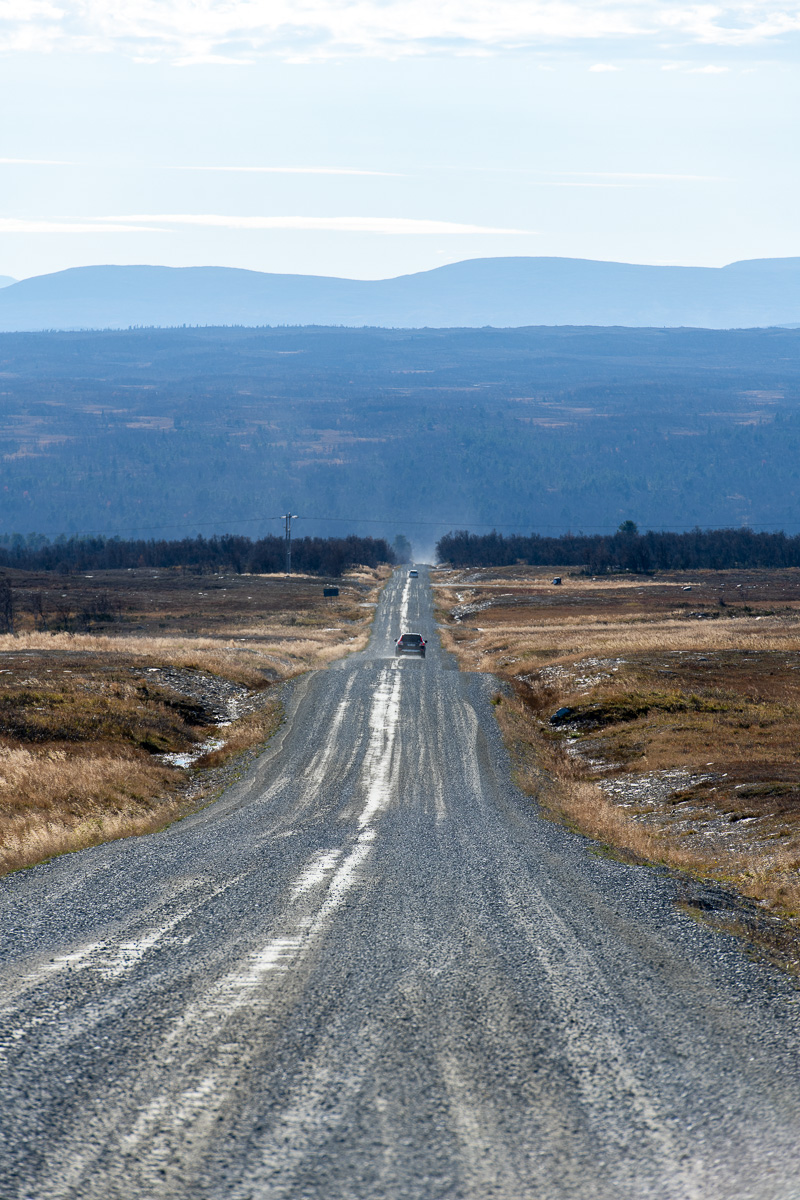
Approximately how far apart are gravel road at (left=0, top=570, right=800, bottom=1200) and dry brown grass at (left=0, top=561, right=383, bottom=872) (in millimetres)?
4334

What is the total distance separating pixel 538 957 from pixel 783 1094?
3144 millimetres

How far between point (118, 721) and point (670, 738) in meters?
15.1

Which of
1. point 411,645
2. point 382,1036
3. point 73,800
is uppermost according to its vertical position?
point 382,1036

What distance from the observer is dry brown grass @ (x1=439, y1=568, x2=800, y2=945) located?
1681cm

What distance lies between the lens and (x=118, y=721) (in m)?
28.2

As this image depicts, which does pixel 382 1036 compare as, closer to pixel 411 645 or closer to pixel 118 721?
pixel 118 721

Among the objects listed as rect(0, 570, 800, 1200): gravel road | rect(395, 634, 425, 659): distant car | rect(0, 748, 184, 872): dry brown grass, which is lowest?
rect(0, 748, 184, 872): dry brown grass

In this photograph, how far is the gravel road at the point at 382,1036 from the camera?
5.78 metres

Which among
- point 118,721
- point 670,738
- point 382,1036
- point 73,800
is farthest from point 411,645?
point 382,1036

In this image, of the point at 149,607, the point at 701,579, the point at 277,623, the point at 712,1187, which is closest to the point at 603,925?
the point at 712,1187

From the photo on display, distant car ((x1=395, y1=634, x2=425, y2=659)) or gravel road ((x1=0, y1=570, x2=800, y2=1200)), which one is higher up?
gravel road ((x1=0, y1=570, x2=800, y2=1200))

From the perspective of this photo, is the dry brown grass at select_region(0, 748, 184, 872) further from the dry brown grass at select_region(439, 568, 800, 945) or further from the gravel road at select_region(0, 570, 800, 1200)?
the dry brown grass at select_region(439, 568, 800, 945)

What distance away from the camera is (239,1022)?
25.4ft

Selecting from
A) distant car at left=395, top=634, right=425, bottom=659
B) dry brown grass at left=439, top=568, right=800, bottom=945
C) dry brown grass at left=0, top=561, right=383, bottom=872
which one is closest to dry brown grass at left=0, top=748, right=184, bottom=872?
dry brown grass at left=0, top=561, right=383, bottom=872
